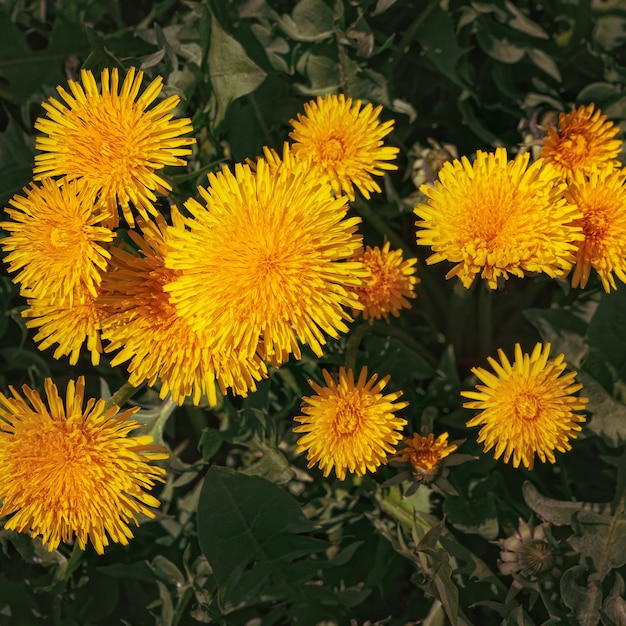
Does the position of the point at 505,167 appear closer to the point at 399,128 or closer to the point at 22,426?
the point at 399,128

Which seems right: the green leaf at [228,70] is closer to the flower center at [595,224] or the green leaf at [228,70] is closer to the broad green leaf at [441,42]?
the broad green leaf at [441,42]

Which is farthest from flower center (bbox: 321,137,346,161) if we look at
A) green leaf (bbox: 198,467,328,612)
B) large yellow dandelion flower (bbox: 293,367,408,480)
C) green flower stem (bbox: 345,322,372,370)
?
green leaf (bbox: 198,467,328,612)

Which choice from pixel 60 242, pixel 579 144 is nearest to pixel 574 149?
pixel 579 144

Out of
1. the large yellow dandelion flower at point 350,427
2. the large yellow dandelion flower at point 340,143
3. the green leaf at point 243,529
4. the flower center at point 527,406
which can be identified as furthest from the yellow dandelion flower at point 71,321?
the flower center at point 527,406

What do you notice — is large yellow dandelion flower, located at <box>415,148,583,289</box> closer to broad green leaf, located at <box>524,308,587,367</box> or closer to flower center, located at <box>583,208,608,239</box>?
flower center, located at <box>583,208,608,239</box>

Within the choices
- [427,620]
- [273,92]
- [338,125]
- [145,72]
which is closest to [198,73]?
[145,72]

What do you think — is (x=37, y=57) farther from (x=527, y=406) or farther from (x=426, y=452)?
(x=527, y=406)
